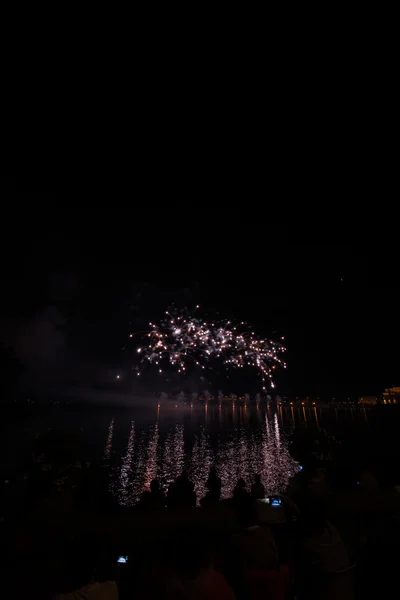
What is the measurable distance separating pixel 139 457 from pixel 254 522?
5685 cm

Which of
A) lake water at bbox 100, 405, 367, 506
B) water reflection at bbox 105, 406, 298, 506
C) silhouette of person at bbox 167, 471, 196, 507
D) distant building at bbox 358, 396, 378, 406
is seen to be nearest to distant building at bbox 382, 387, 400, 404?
distant building at bbox 358, 396, 378, 406

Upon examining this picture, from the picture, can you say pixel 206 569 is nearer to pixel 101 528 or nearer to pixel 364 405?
pixel 101 528

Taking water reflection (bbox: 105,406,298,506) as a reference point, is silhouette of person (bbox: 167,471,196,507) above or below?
below

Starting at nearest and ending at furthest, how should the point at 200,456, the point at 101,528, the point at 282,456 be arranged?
the point at 101,528 < the point at 282,456 < the point at 200,456

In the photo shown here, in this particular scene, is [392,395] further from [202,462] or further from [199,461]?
[202,462]

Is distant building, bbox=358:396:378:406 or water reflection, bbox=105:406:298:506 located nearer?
water reflection, bbox=105:406:298:506

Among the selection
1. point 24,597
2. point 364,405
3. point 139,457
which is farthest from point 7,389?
point 364,405

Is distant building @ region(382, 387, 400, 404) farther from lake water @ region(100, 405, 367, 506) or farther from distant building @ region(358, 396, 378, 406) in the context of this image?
lake water @ region(100, 405, 367, 506)

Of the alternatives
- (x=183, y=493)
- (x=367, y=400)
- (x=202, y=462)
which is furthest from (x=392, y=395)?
(x=183, y=493)

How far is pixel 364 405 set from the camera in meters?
136

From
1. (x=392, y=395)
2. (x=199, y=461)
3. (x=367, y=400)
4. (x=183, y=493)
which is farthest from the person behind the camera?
(x=367, y=400)

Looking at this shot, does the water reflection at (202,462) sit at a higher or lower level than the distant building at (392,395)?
lower

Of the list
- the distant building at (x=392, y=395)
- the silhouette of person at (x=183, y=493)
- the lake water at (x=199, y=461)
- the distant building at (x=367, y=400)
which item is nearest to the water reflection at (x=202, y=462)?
the lake water at (x=199, y=461)

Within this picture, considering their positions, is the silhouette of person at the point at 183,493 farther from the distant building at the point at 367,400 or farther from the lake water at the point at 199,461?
the distant building at the point at 367,400
